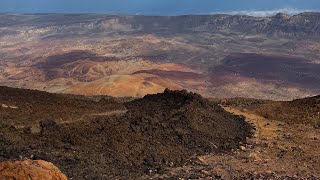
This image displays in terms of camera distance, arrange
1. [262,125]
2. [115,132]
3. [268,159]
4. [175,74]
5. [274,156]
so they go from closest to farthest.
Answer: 1. [268,159]
2. [274,156]
3. [115,132]
4. [262,125]
5. [175,74]

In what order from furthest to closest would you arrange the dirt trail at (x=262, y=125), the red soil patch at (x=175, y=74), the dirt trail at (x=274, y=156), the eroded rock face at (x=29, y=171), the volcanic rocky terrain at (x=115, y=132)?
the red soil patch at (x=175, y=74), the dirt trail at (x=262, y=125), the dirt trail at (x=274, y=156), the volcanic rocky terrain at (x=115, y=132), the eroded rock face at (x=29, y=171)

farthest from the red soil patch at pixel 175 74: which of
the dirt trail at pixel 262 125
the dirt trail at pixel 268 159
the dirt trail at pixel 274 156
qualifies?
the dirt trail at pixel 268 159

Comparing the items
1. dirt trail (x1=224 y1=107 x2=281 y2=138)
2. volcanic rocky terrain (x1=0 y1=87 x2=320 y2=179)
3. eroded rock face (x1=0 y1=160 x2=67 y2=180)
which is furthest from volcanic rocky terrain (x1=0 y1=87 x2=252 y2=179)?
eroded rock face (x1=0 y1=160 x2=67 y2=180)

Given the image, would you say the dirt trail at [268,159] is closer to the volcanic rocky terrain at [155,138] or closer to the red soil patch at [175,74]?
the volcanic rocky terrain at [155,138]

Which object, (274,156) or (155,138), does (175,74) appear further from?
(274,156)

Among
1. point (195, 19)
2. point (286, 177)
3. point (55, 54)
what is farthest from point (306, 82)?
point (195, 19)

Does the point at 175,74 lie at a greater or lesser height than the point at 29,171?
lesser

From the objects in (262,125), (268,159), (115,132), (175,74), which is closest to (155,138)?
(115,132)

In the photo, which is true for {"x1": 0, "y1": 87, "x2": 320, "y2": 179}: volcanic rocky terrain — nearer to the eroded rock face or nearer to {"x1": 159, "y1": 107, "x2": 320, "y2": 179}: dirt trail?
{"x1": 159, "y1": 107, "x2": 320, "y2": 179}: dirt trail
